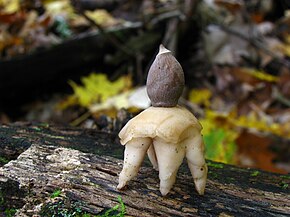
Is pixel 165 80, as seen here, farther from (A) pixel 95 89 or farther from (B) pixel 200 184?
(A) pixel 95 89

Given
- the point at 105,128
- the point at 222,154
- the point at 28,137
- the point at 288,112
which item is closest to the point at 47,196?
the point at 28,137

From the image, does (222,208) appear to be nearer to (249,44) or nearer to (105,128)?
(105,128)

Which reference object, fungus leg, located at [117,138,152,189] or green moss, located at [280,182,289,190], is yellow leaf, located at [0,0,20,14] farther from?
green moss, located at [280,182,289,190]

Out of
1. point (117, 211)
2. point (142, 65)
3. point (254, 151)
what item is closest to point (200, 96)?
point (142, 65)

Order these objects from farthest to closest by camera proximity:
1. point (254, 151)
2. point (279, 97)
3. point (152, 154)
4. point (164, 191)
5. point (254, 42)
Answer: point (254, 42) → point (279, 97) → point (254, 151) → point (152, 154) → point (164, 191)

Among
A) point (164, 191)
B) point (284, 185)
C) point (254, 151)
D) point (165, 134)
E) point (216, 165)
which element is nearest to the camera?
point (165, 134)

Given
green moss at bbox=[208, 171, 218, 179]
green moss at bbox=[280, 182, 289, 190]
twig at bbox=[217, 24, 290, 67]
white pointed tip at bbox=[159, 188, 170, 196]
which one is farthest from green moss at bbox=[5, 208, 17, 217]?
twig at bbox=[217, 24, 290, 67]
